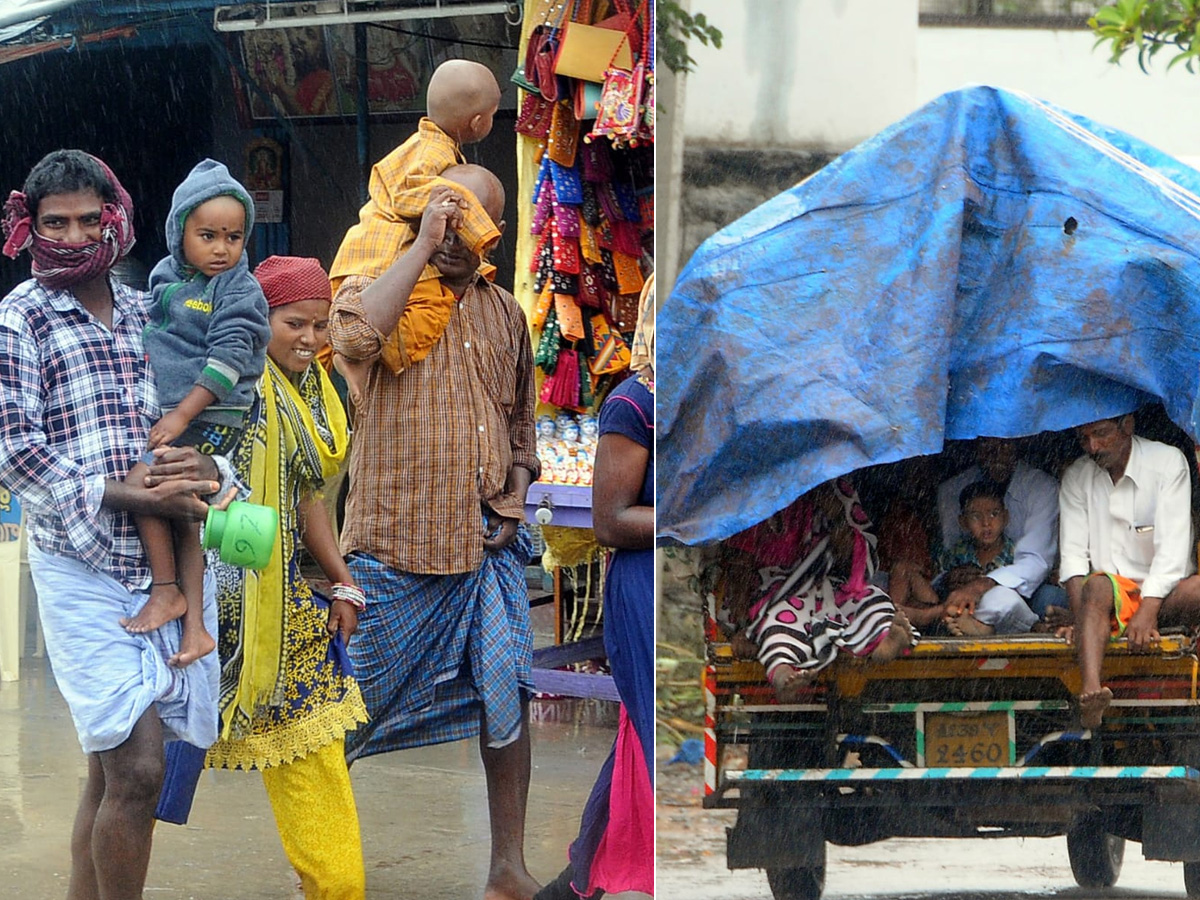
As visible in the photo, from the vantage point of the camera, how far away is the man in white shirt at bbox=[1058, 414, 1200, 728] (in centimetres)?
321

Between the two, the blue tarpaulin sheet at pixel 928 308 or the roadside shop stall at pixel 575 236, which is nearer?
the blue tarpaulin sheet at pixel 928 308

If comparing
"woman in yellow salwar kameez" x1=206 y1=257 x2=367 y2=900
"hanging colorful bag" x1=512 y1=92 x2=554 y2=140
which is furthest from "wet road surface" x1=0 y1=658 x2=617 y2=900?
"hanging colorful bag" x1=512 y1=92 x2=554 y2=140

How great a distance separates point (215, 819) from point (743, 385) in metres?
2.32

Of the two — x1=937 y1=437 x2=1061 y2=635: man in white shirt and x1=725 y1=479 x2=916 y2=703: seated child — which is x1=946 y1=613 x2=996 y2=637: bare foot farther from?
x1=725 y1=479 x2=916 y2=703: seated child

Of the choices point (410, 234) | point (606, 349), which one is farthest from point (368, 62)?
point (410, 234)

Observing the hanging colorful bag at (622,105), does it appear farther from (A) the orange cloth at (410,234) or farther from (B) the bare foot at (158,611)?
(B) the bare foot at (158,611)

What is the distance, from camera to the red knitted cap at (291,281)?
148 inches

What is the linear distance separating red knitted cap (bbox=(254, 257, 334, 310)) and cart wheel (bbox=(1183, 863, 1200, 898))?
2.21m

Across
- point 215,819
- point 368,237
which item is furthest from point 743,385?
point 215,819

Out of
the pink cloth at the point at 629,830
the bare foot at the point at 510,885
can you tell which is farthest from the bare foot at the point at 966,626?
the bare foot at the point at 510,885

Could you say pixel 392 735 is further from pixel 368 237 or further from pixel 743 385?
pixel 743 385

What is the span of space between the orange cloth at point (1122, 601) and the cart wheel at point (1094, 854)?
0.41m

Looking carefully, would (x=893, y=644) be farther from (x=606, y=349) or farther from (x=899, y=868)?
(x=606, y=349)

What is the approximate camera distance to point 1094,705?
327 centimetres
